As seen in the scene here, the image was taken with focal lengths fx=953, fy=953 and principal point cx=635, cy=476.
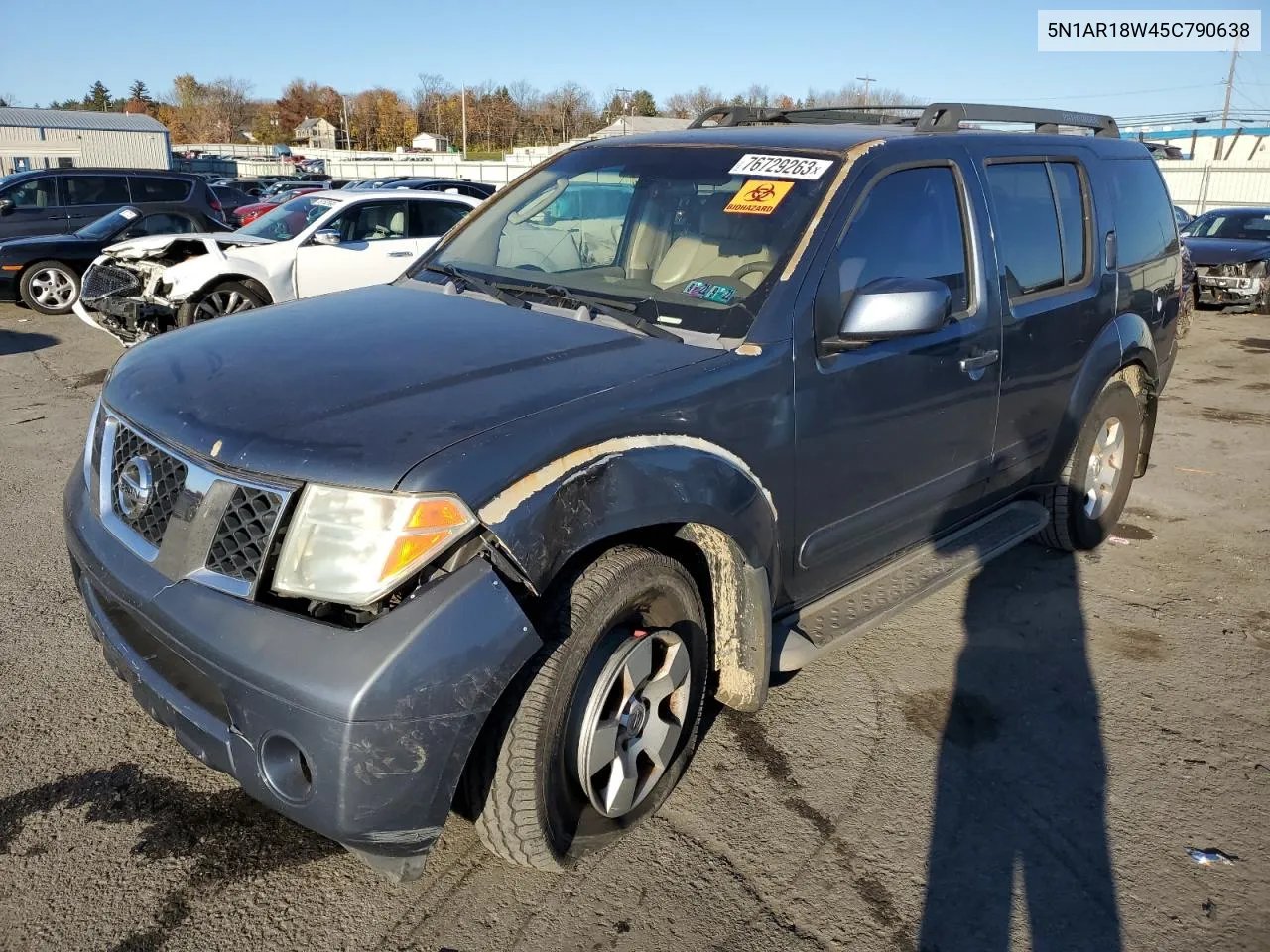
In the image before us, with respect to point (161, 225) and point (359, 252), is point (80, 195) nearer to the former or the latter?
point (161, 225)

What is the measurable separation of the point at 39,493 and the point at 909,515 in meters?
4.88

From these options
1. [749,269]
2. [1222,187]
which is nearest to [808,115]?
[749,269]

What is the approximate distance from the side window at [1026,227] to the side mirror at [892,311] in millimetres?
1011

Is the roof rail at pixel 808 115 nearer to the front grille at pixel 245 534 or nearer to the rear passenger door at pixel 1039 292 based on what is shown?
the rear passenger door at pixel 1039 292

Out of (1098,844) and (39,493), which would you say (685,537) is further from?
(39,493)

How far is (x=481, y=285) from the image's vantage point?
345 centimetres

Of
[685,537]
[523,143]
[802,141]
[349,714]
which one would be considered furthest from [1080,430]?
[523,143]

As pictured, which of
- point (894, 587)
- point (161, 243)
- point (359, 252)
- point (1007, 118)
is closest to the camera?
point (894, 587)

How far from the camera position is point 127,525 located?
2490mm

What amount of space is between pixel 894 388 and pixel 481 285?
150 cm

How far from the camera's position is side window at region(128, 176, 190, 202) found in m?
14.9

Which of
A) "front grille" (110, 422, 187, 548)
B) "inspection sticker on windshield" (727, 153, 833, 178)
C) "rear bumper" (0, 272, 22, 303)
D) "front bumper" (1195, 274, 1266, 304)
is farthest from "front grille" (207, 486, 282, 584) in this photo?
"front bumper" (1195, 274, 1266, 304)

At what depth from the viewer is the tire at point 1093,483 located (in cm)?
462

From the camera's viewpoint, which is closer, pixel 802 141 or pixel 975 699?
pixel 802 141
